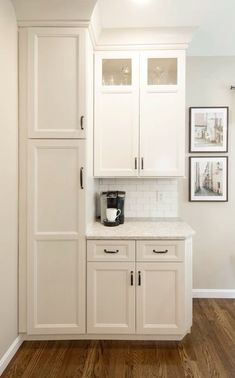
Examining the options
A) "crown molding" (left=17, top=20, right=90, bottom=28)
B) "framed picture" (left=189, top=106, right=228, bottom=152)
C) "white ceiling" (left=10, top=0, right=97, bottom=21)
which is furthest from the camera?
"framed picture" (left=189, top=106, right=228, bottom=152)

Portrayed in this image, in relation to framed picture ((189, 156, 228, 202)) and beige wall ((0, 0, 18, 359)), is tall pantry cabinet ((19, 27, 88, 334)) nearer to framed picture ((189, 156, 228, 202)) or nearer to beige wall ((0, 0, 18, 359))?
beige wall ((0, 0, 18, 359))

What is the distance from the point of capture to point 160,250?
2.50 meters

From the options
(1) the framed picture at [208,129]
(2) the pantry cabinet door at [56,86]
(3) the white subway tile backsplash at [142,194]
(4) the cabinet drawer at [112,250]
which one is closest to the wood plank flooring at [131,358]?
(4) the cabinet drawer at [112,250]

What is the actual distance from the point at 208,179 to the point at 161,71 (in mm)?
1268

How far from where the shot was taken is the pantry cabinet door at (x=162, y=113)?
2.88 meters

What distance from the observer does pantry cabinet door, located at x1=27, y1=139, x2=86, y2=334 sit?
249 centimetres

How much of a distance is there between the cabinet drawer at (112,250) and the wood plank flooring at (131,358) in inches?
27.7

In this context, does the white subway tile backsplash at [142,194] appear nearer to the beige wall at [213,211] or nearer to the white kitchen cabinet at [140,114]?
the beige wall at [213,211]

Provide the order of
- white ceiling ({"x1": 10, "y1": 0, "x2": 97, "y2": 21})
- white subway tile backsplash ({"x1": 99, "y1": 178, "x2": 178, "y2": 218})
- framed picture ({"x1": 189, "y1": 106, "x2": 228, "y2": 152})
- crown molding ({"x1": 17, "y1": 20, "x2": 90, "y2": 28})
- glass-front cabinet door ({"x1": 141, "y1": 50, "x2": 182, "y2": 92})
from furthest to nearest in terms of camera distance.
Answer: framed picture ({"x1": 189, "y1": 106, "x2": 228, "y2": 152}) < white subway tile backsplash ({"x1": 99, "y1": 178, "x2": 178, "y2": 218}) < glass-front cabinet door ({"x1": 141, "y1": 50, "x2": 182, "y2": 92}) < crown molding ({"x1": 17, "y1": 20, "x2": 90, "y2": 28}) < white ceiling ({"x1": 10, "y1": 0, "x2": 97, "y2": 21})

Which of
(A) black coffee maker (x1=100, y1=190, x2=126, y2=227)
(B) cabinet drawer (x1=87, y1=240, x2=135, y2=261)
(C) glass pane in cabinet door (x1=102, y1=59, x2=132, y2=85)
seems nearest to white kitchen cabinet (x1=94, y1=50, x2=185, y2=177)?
(C) glass pane in cabinet door (x1=102, y1=59, x2=132, y2=85)

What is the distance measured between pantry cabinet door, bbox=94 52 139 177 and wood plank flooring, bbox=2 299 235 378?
4.83ft

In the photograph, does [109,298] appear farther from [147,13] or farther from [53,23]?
[147,13]

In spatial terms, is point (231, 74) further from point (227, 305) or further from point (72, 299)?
point (72, 299)

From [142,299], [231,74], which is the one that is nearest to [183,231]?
[142,299]
